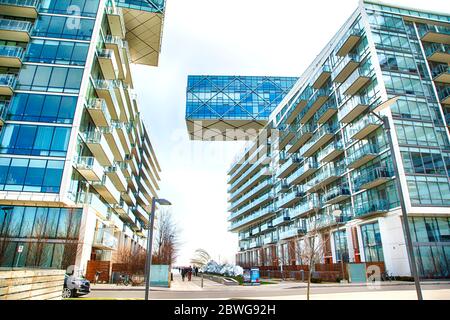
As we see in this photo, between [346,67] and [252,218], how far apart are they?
4383 centimetres

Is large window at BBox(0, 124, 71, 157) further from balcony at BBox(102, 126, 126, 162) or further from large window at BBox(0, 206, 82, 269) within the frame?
balcony at BBox(102, 126, 126, 162)

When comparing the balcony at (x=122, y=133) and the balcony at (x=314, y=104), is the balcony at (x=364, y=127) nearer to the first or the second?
the balcony at (x=314, y=104)

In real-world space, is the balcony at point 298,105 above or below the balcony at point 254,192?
above

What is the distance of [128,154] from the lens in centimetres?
4603

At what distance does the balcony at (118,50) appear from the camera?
3181cm

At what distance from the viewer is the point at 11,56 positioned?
25.9m

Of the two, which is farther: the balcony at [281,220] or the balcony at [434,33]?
the balcony at [281,220]

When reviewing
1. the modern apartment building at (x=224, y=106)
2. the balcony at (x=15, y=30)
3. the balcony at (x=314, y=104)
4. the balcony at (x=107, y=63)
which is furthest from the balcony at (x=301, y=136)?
the balcony at (x=15, y=30)

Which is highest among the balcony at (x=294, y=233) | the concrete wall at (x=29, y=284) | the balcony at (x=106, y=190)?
the balcony at (x=106, y=190)

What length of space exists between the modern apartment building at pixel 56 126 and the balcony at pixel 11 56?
0.26 ft

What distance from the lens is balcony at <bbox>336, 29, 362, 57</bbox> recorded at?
1345 inches

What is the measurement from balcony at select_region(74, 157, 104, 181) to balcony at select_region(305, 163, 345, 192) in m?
28.0

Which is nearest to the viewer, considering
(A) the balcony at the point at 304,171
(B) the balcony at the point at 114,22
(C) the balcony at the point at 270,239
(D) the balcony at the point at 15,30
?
(D) the balcony at the point at 15,30
